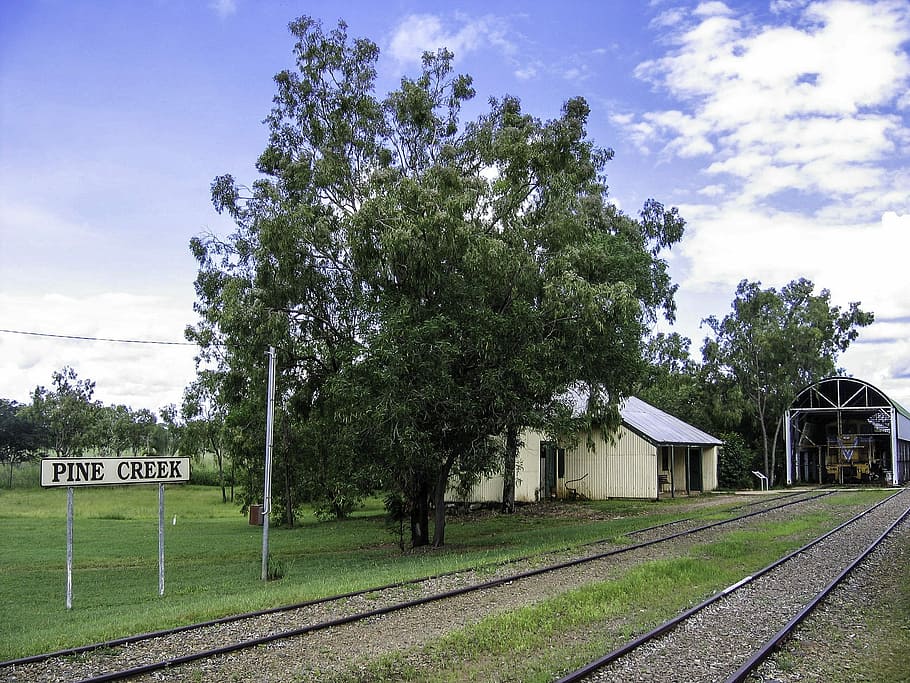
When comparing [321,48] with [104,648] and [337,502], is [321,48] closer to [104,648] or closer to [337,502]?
[104,648]

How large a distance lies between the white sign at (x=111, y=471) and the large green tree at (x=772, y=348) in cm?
4230

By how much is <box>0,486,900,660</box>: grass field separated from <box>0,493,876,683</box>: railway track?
0.61m

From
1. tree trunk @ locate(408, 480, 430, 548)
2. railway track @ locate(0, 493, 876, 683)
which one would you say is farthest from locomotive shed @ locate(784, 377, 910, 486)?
railway track @ locate(0, 493, 876, 683)

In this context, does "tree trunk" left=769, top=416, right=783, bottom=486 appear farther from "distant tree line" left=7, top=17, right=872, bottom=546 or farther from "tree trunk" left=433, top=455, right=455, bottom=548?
"tree trunk" left=433, top=455, right=455, bottom=548

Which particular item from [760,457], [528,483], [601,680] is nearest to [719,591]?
[601,680]

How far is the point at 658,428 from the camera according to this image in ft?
124

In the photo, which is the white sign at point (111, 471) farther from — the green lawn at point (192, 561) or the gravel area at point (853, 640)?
the gravel area at point (853, 640)

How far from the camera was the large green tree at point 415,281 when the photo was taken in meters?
17.5

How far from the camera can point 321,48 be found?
69.6 ft

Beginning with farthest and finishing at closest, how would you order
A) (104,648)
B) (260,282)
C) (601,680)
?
(260,282) → (104,648) → (601,680)

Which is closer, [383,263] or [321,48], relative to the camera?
[383,263]

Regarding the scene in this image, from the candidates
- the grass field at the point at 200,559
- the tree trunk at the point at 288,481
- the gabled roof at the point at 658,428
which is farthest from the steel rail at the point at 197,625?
the gabled roof at the point at 658,428

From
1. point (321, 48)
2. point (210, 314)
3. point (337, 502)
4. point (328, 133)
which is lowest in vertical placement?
point (337, 502)

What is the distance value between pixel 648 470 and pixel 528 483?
527 cm
